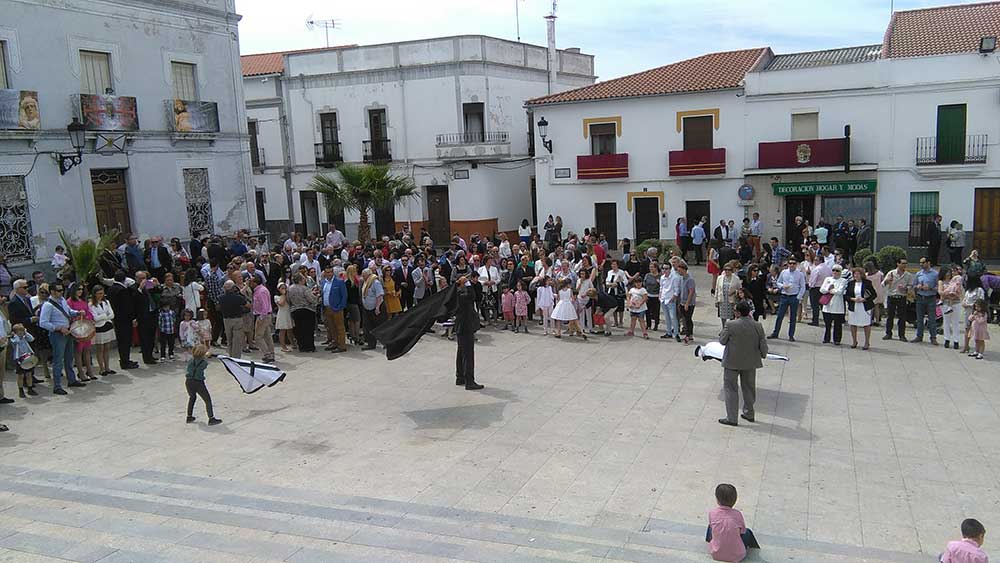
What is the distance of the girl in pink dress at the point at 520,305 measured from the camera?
1575cm

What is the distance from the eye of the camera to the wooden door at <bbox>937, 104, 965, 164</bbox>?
2339 cm

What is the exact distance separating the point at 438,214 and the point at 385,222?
2.45 meters

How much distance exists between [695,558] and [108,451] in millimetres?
6944

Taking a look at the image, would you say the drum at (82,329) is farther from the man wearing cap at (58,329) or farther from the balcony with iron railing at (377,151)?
the balcony with iron railing at (377,151)

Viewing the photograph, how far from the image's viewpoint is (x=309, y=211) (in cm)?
3494

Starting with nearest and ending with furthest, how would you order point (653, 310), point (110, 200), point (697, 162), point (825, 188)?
1. point (653, 310)
2. point (110, 200)
3. point (825, 188)
4. point (697, 162)

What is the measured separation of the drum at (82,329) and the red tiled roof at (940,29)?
23.5 metres

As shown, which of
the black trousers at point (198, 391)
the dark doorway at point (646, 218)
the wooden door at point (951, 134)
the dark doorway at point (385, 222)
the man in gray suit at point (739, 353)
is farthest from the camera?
the dark doorway at point (385, 222)

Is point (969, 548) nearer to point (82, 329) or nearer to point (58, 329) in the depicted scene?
point (58, 329)

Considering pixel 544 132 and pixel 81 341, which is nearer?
pixel 81 341

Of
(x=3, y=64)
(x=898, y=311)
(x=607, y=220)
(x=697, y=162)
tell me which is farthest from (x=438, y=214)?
(x=898, y=311)

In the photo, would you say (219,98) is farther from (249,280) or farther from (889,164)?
(889,164)

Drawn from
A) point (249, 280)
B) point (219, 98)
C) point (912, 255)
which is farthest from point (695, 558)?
point (912, 255)

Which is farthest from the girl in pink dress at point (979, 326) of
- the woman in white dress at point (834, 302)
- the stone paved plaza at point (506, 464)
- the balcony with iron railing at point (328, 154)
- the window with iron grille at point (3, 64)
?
the balcony with iron railing at point (328, 154)
